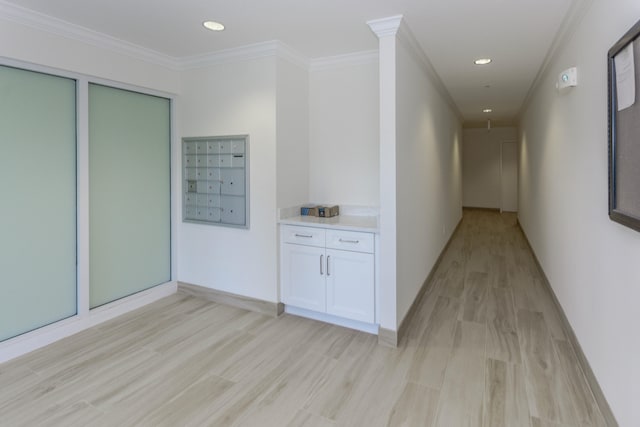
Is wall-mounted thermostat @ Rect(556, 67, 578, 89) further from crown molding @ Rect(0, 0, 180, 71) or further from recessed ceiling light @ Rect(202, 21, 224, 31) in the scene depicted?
crown molding @ Rect(0, 0, 180, 71)

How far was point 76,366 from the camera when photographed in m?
2.48

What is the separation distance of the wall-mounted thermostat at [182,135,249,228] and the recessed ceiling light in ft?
2.92

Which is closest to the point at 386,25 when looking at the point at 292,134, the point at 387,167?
the point at 387,167

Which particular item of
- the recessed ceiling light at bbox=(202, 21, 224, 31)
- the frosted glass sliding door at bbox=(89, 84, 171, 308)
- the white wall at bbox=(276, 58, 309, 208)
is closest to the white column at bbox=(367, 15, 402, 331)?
the white wall at bbox=(276, 58, 309, 208)

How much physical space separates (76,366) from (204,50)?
2.74m

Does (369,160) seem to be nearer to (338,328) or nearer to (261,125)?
(261,125)

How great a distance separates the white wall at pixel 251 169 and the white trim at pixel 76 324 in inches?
14.9

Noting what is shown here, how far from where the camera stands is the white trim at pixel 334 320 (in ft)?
9.80

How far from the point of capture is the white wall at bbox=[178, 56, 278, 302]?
10.7 feet

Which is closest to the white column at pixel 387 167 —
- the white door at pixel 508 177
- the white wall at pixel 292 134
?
the white wall at pixel 292 134

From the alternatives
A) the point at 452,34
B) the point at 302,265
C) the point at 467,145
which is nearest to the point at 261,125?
the point at 302,265

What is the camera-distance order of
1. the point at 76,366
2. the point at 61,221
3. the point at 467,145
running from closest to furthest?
1. the point at 76,366
2. the point at 61,221
3. the point at 467,145

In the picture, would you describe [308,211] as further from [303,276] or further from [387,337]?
[387,337]

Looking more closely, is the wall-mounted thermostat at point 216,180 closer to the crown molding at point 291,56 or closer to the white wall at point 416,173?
the crown molding at point 291,56
